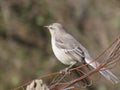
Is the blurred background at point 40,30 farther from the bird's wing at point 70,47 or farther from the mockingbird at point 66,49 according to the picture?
the bird's wing at point 70,47

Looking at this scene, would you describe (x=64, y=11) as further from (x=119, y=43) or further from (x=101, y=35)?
(x=119, y=43)

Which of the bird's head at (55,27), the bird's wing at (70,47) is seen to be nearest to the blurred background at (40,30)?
the bird's head at (55,27)

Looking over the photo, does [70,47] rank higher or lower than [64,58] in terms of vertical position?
higher

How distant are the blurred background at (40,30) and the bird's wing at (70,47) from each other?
4.92 m

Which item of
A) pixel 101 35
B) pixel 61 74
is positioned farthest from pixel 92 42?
pixel 61 74

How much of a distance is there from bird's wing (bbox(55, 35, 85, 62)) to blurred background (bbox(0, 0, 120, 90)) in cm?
492

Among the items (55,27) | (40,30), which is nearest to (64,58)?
(55,27)

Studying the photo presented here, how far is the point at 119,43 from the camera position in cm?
453

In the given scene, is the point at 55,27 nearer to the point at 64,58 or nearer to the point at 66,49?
the point at 66,49

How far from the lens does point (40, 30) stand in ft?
44.9

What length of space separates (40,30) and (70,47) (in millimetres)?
6145

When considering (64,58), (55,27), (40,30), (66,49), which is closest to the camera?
(64,58)

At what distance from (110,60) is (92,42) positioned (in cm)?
872

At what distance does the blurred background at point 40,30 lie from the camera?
510 inches
